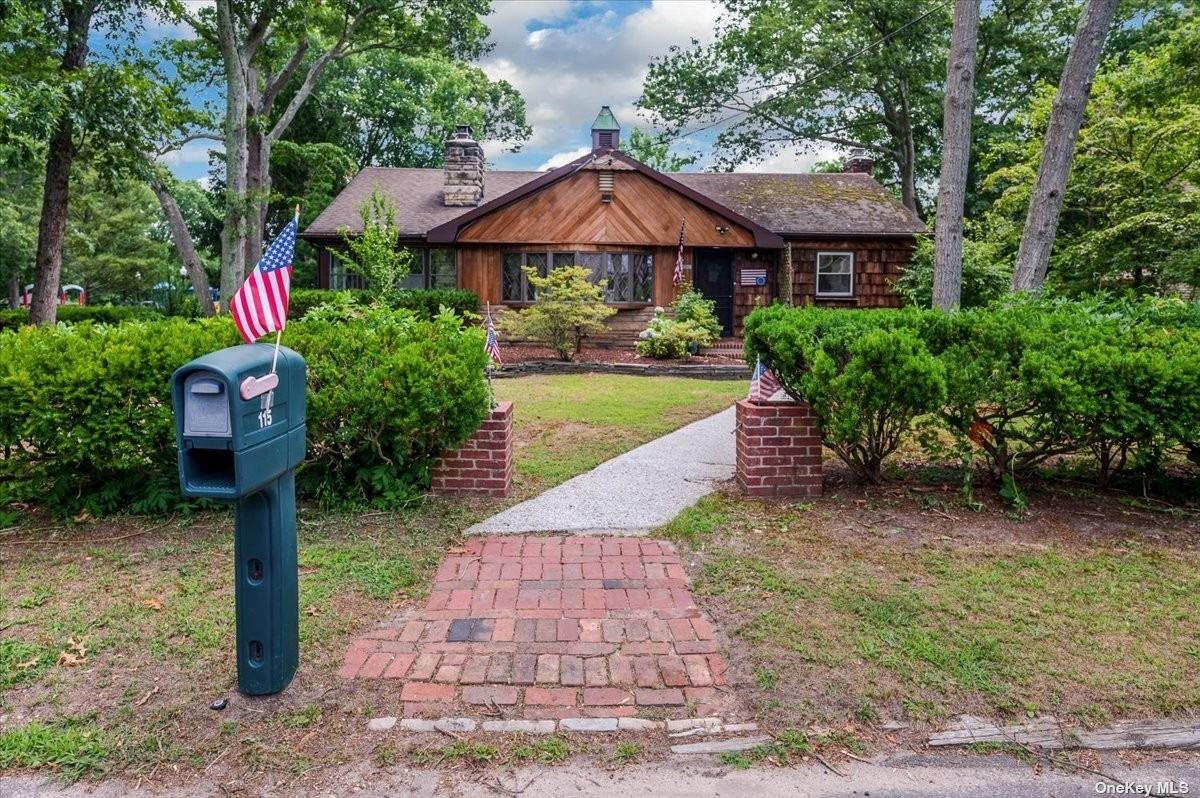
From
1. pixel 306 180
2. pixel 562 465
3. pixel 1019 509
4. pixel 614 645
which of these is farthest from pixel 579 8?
pixel 306 180

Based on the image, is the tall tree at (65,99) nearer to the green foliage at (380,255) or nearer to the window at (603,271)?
the green foliage at (380,255)

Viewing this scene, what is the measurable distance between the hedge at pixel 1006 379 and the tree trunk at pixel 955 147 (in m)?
4.35

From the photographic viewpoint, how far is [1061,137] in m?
8.91

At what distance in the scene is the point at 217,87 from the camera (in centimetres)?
2188

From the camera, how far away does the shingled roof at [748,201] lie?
18609 millimetres

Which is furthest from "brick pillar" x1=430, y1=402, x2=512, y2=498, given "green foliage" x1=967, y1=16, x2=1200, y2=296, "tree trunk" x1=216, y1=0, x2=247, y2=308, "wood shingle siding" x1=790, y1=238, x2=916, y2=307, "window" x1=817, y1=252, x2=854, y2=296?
"window" x1=817, y1=252, x2=854, y2=296

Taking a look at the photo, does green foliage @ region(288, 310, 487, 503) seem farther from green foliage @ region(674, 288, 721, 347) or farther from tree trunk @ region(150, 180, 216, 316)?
tree trunk @ region(150, 180, 216, 316)

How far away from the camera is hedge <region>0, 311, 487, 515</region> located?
465cm

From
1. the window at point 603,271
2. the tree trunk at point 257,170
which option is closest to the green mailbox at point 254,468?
the window at point 603,271

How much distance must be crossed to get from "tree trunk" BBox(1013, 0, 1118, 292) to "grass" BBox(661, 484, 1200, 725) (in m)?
5.17

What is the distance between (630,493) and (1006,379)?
259 cm

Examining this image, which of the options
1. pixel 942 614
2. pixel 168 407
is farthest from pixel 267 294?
pixel 942 614

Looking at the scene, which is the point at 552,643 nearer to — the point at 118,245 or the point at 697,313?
the point at 697,313

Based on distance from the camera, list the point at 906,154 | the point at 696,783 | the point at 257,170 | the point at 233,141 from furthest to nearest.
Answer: the point at 906,154 → the point at 257,170 → the point at 233,141 → the point at 696,783
